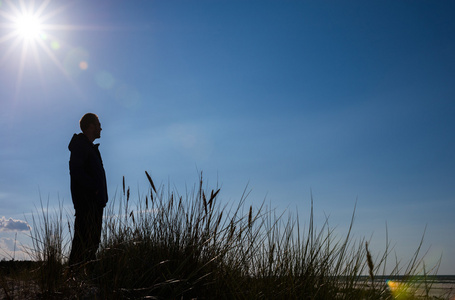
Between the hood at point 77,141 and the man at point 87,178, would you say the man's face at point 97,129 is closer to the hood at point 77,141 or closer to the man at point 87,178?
the man at point 87,178

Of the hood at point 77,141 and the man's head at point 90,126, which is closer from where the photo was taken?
the hood at point 77,141

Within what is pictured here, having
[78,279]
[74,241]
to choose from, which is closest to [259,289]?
[78,279]

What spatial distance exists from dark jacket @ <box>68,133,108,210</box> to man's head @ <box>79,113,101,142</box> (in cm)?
9

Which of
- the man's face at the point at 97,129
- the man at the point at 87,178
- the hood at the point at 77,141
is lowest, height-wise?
the man at the point at 87,178

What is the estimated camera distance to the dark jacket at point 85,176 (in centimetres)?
→ 431

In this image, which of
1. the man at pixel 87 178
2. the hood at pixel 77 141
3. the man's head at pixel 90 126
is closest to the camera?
the man at pixel 87 178

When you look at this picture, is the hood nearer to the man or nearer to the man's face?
the man

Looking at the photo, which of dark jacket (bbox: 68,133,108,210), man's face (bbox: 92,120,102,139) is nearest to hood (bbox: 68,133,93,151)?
Answer: dark jacket (bbox: 68,133,108,210)

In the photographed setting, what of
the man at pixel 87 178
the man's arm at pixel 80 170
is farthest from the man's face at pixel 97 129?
the man's arm at pixel 80 170

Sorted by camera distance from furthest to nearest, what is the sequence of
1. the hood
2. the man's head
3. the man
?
1. the man's head
2. the hood
3. the man

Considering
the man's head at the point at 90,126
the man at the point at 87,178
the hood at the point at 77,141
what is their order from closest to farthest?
the man at the point at 87,178 < the hood at the point at 77,141 < the man's head at the point at 90,126

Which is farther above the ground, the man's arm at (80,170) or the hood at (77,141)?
the hood at (77,141)

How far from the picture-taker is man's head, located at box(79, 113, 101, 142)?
15.0ft

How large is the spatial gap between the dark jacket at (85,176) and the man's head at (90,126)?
0.09m
